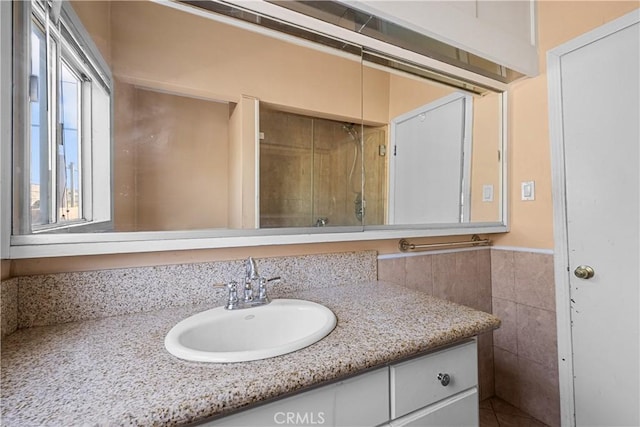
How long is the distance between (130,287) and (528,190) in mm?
1897

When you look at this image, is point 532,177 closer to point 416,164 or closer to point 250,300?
point 416,164

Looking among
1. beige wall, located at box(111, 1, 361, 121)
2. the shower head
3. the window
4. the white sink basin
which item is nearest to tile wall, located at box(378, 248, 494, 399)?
the white sink basin

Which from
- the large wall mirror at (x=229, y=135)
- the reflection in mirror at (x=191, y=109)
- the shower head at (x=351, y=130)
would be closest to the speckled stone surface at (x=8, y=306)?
the large wall mirror at (x=229, y=135)

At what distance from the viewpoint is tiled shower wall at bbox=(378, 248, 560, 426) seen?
1.45 meters

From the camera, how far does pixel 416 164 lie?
5.64 feet

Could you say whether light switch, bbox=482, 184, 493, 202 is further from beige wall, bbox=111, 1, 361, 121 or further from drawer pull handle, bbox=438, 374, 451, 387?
drawer pull handle, bbox=438, 374, 451, 387

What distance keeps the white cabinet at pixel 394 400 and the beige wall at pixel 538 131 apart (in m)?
1.01

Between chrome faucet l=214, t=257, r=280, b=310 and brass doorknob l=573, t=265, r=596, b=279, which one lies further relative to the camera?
brass doorknob l=573, t=265, r=596, b=279

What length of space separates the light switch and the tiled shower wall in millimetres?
308

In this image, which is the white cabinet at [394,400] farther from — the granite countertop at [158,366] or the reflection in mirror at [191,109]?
the reflection in mirror at [191,109]

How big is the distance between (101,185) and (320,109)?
0.99 meters

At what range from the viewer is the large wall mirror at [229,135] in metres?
0.88

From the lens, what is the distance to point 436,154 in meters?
1.74

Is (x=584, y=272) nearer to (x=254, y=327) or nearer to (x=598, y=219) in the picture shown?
(x=598, y=219)
